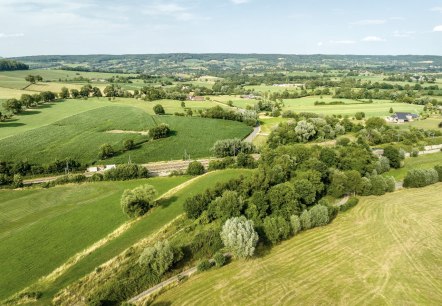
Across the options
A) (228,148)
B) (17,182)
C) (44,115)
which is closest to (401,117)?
(228,148)

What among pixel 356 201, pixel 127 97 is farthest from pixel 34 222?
pixel 127 97

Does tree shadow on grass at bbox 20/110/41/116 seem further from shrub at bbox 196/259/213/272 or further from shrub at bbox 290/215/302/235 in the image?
shrub at bbox 290/215/302/235

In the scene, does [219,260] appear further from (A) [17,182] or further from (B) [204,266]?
(A) [17,182]

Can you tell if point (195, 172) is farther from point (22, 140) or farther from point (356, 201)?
point (22, 140)

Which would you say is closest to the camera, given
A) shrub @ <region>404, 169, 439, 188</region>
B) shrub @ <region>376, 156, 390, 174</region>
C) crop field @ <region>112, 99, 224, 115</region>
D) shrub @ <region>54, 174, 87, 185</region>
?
shrub @ <region>404, 169, 439, 188</region>

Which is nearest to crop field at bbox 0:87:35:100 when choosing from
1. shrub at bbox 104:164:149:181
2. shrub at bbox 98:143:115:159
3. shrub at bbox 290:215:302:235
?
shrub at bbox 98:143:115:159

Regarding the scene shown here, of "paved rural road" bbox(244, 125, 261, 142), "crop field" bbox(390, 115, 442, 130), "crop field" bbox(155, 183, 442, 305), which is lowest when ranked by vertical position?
"paved rural road" bbox(244, 125, 261, 142)

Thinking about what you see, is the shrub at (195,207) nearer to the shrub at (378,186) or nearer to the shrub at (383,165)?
the shrub at (378,186)
